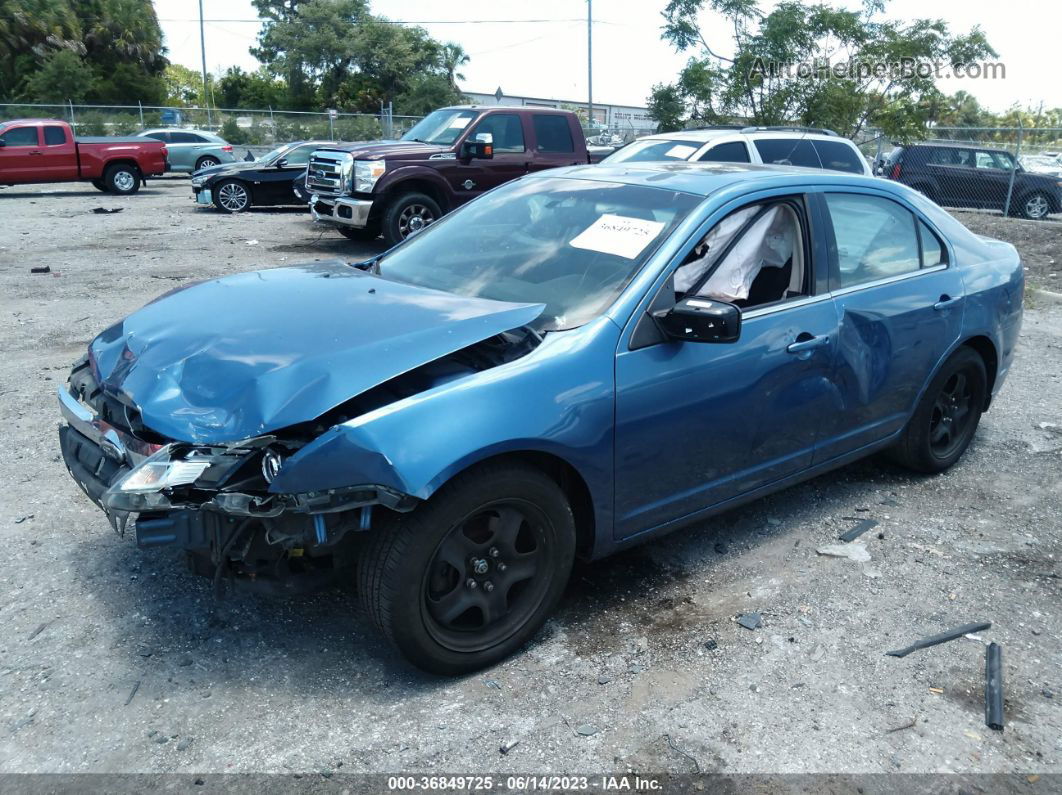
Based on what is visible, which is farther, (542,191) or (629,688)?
(542,191)

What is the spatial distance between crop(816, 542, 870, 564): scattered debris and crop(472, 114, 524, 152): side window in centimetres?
988

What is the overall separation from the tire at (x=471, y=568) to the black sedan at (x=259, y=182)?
1584 cm

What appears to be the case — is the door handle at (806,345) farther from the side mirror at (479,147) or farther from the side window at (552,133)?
the side window at (552,133)

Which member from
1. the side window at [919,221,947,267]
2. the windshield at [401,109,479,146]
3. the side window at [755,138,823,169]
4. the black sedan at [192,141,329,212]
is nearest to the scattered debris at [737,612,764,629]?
the side window at [919,221,947,267]

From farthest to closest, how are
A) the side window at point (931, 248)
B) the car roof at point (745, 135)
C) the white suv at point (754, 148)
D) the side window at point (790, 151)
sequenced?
the side window at point (790, 151), the car roof at point (745, 135), the white suv at point (754, 148), the side window at point (931, 248)

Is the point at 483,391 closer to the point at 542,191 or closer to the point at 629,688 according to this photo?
the point at 629,688

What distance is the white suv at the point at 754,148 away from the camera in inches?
411

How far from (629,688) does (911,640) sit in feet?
3.91

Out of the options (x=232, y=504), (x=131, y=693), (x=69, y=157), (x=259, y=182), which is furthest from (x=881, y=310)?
(x=69, y=157)

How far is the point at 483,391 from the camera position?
2.98 m

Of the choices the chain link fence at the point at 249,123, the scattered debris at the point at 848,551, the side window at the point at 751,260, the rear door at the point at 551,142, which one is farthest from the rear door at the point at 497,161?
the chain link fence at the point at 249,123

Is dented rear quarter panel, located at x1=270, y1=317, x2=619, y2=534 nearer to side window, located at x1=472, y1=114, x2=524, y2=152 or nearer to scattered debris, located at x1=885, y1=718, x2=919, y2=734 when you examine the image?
scattered debris, located at x1=885, y1=718, x2=919, y2=734

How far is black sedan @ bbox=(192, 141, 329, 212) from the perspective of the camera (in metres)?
17.7

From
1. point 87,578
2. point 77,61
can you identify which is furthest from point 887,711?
point 77,61
